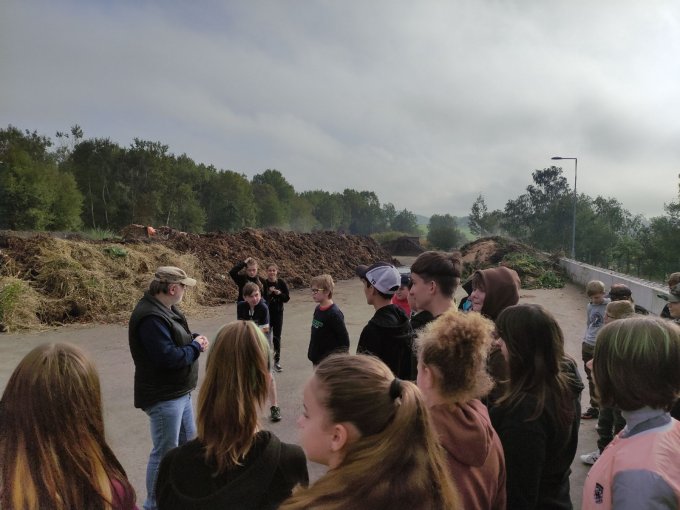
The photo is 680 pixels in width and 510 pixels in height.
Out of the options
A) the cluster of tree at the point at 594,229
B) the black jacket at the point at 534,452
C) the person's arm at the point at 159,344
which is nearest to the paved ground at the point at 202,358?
the person's arm at the point at 159,344

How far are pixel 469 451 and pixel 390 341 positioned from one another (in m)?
1.67

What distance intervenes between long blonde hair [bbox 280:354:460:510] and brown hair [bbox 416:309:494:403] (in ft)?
1.42

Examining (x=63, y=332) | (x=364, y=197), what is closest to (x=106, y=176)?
(x=63, y=332)

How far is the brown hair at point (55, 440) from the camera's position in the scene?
57.4 inches

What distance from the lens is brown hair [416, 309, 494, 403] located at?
5.36 ft

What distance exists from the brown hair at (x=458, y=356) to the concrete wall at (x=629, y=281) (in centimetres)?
1156

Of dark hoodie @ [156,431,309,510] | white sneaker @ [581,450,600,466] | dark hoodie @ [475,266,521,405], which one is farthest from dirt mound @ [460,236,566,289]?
dark hoodie @ [156,431,309,510]

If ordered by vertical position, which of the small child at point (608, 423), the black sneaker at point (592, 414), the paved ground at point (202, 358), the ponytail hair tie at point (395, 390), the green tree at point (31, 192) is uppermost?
the green tree at point (31, 192)

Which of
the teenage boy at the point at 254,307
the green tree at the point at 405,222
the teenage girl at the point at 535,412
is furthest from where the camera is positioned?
the green tree at the point at 405,222

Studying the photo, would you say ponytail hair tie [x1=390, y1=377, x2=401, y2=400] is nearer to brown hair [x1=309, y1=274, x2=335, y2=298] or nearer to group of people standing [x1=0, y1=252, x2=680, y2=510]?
group of people standing [x1=0, y1=252, x2=680, y2=510]

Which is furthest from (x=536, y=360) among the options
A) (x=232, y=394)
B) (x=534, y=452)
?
(x=232, y=394)

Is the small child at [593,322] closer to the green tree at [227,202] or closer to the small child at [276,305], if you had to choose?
the small child at [276,305]

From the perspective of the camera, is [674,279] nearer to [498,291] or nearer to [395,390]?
[498,291]

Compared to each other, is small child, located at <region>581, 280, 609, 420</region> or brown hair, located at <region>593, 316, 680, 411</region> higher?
brown hair, located at <region>593, 316, 680, 411</region>
